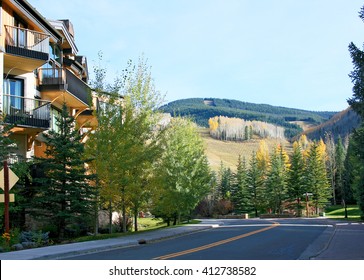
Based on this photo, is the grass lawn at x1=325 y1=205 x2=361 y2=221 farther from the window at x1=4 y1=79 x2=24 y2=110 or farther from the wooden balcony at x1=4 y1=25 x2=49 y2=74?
the wooden balcony at x1=4 y1=25 x2=49 y2=74

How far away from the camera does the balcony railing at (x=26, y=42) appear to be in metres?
25.7

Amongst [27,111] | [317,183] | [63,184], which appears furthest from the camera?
[317,183]

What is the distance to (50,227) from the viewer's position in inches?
987

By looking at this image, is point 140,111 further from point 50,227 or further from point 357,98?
point 357,98

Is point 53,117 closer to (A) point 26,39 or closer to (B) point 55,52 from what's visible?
(B) point 55,52

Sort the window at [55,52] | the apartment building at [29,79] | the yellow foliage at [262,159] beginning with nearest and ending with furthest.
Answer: the apartment building at [29,79] → the window at [55,52] → the yellow foliage at [262,159]

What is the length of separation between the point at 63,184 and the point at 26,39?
29.2 ft

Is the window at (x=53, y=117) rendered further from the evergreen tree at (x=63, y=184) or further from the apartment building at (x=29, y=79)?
the evergreen tree at (x=63, y=184)

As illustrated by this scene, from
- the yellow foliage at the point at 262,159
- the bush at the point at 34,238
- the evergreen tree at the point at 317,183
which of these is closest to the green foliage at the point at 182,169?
the bush at the point at 34,238

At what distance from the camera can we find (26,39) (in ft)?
89.4

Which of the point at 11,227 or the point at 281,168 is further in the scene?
the point at 281,168

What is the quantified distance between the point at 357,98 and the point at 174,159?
20.1 metres

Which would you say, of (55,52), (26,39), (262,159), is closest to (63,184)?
(26,39)

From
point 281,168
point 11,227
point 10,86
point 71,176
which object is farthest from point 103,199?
point 281,168
